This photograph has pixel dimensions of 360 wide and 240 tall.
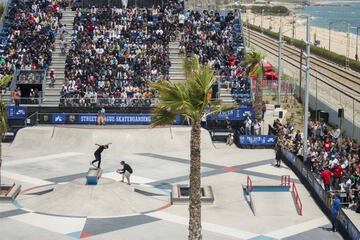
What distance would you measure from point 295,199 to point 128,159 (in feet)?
45.9

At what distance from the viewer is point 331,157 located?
115 ft

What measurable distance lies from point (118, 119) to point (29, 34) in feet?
56.1

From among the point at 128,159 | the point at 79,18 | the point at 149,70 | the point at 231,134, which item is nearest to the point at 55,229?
the point at 128,159

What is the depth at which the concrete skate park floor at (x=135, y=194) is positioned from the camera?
27.2m

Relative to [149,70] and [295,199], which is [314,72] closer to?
[149,70]

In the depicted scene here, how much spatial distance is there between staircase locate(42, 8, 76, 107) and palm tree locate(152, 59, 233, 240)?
33.0 meters

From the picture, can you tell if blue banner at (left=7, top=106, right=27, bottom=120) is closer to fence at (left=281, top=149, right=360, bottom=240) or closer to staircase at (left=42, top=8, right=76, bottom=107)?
staircase at (left=42, top=8, right=76, bottom=107)

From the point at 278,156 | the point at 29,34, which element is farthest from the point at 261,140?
the point at 29,34

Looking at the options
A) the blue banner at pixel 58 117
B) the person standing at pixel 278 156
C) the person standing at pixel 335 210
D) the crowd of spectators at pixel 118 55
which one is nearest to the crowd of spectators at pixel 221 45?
the crowd of spectators at pixel 118 55

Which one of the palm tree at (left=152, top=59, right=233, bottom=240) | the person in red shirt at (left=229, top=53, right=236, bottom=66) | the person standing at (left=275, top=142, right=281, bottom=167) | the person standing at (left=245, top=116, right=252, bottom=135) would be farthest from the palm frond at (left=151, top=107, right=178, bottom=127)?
the person in red shirt at (left=229, top=53, right=236, bottom=66)

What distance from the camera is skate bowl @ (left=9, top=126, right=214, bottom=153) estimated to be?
44844mm

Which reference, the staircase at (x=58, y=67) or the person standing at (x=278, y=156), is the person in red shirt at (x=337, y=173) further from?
the staircase at (x=58, y=67)

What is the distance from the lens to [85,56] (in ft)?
190

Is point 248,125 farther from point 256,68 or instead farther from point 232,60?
point 232,60
